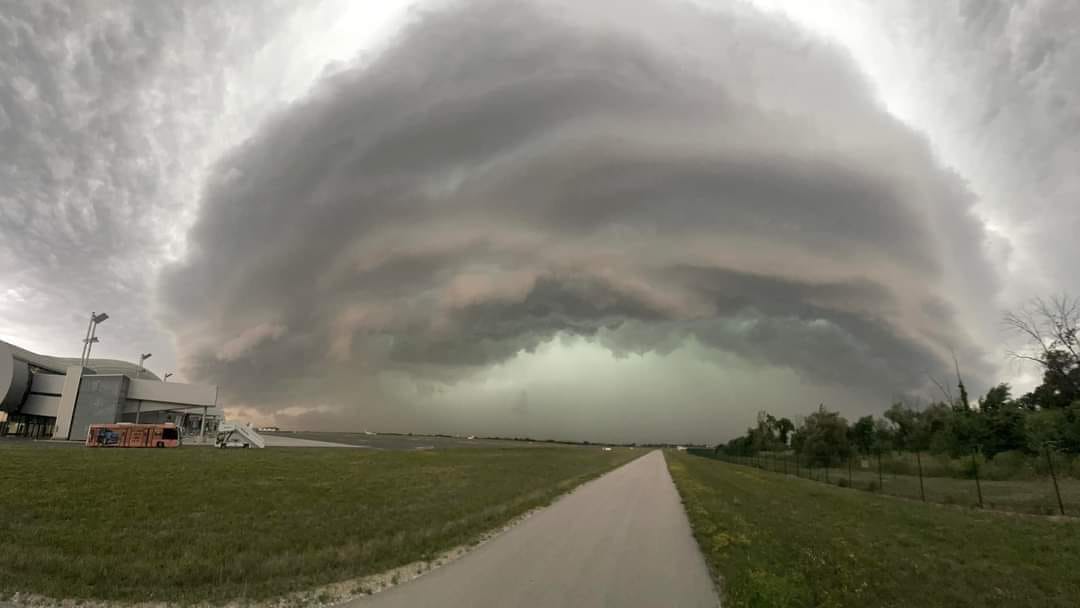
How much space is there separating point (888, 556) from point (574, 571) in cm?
829

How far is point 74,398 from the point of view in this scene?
81.9m

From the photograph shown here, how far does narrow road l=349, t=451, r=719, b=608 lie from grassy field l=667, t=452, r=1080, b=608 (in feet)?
2.73

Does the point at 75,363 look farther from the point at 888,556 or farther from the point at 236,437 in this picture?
the point at 888,556

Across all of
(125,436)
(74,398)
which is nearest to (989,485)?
(125,436)

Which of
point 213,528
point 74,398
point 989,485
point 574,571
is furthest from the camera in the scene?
point 74,398

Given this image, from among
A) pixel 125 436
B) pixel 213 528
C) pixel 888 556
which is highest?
pixel 125 436

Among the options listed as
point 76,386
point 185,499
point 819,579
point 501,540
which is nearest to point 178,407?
point 76,386

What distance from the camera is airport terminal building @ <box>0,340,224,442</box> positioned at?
81.3 meters

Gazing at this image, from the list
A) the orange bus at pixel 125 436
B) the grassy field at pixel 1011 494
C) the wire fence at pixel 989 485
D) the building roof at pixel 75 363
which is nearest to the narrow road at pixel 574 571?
the grassy field at pixel 1011 494

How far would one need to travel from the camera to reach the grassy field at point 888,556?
A: 992cm

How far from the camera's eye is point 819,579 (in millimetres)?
11094

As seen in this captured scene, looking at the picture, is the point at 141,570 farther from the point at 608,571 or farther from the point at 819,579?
the point at 819,579

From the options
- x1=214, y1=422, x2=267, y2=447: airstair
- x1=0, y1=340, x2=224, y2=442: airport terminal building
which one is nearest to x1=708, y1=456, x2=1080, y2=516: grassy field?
x1=214, y1=422, x2=267, y2=447: airstair

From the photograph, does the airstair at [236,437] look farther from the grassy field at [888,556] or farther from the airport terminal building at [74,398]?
the grassy field at [888,556]
